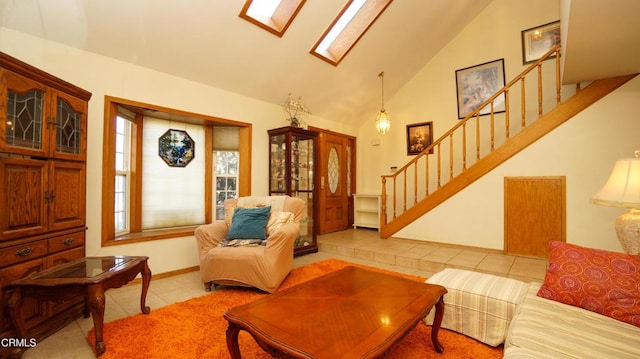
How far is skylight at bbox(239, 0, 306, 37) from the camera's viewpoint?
10.5 feet

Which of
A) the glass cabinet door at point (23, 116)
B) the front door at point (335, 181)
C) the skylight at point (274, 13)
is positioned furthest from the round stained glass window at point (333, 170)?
the glass cabinet door at point (23, 116)

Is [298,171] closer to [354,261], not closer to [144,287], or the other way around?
[354,261]

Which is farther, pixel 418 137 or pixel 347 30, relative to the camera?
pixel 418 137

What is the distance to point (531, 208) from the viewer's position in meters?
3.56

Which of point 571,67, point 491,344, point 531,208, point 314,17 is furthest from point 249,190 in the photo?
point 571,67

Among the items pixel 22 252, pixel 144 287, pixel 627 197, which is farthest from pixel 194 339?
pixel 627 197

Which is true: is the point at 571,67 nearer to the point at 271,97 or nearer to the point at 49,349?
the point at 271,97

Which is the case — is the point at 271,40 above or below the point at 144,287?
above

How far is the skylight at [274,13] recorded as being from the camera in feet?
10.5

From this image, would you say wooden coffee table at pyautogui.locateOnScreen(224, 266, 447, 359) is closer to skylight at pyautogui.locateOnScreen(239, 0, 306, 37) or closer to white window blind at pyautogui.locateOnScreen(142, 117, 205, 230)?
white window blind at pyautogui.locateOnScreen(142, 117, 205, 230)

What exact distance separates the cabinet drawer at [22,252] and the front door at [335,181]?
12.4ft

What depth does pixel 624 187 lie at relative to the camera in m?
1.82

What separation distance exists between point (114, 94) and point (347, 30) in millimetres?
3205

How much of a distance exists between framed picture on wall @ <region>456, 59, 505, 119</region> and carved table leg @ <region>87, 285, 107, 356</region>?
550 centimetres
